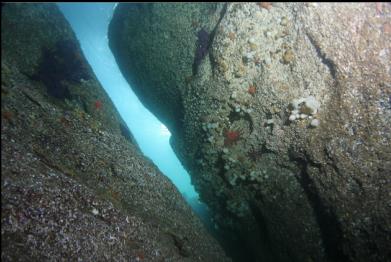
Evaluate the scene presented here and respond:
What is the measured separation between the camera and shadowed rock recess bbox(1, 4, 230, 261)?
11.7 ft

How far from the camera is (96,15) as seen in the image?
1650 centimetres

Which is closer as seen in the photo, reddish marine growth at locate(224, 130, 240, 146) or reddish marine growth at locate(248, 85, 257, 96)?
Answer: reddish marine growth at locate(248, 85, 257, 96)

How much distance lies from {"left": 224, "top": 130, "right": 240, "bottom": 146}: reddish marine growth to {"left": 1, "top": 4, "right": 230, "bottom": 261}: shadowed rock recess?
1.93m

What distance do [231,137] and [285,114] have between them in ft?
4.85

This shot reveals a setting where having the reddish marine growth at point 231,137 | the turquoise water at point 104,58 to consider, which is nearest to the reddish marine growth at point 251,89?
the reddish marine growth at point 231,137

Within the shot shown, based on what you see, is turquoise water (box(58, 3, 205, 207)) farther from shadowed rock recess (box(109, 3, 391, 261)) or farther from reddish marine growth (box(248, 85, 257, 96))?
reddish marine growth (box(248, 85, 257, 96))

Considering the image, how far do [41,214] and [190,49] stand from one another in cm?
510

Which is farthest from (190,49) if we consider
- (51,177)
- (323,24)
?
(51,177)

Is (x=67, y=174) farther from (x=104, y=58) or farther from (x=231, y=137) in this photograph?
(x=104, y=58)

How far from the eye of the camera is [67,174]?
16.0ft

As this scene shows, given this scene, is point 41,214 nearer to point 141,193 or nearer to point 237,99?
point 141,193

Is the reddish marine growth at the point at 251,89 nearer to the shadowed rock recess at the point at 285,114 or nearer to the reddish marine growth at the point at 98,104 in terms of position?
the shadowed rock recess at the point at 285,114

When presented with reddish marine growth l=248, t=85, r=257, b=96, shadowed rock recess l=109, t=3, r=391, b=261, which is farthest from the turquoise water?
reddish marine growth l=248, t=85, r=257, b=96

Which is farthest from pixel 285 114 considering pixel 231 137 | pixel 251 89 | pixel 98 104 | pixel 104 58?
pixel 104 58
